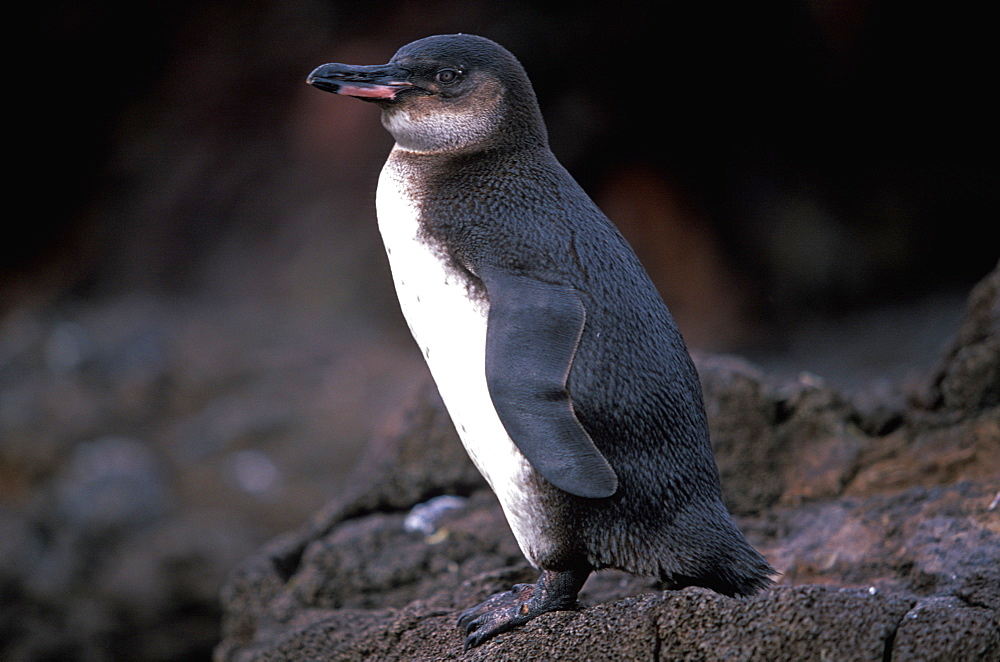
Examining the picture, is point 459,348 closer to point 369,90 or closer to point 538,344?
point 538,344

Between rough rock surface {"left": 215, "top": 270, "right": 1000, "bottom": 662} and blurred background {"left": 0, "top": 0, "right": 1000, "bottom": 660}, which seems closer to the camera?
rough rock surface {"left": 215, "top": 270, "right": 1000, "bottom": 662}

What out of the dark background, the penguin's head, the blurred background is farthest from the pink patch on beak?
the dark background

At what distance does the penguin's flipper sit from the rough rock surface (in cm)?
29

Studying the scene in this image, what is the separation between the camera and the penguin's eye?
1.74m

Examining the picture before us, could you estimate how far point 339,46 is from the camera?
5969mm

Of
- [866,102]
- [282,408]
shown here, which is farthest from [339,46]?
[866,102]

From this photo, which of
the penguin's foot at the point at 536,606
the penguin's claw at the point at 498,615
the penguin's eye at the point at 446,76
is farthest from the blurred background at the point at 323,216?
the penguin's eye at the point at 446,76

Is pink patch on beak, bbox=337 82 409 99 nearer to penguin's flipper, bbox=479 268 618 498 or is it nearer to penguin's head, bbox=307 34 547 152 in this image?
penguin's head, bbox=307 34 547 152

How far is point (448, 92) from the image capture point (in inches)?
68.2

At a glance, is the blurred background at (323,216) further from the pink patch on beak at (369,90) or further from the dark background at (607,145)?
the pink patch on beak at (369,90)

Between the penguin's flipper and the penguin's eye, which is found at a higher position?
the penguin's eye

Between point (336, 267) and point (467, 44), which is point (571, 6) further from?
point (467, 44)

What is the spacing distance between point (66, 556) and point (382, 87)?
14.2ft

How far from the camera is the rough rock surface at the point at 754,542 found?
1.45m
